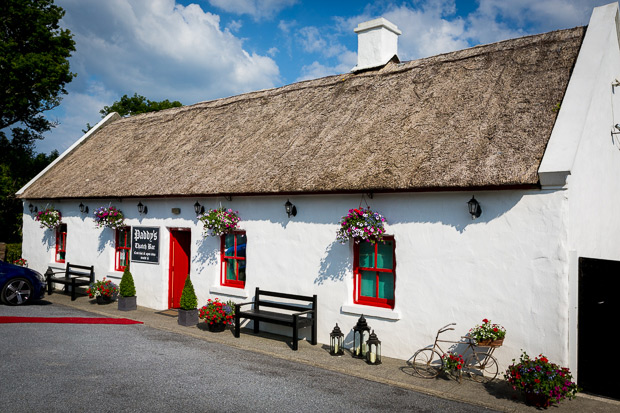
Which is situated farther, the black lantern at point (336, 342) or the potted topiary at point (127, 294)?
the potted topiary at point (127, 294)

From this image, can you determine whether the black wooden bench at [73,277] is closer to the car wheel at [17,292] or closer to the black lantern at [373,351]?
the car wheel at [17,292]

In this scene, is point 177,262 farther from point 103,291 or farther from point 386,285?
point 386,285

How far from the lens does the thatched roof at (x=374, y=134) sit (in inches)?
324

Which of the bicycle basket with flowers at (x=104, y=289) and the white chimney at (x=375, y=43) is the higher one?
the white chimney at (x=375, y=43)

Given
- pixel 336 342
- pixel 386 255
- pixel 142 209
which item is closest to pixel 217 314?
pixel 336 342

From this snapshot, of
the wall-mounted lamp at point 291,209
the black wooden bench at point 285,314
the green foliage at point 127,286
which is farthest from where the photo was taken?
the green foliage at point 127,286

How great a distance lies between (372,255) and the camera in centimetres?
952

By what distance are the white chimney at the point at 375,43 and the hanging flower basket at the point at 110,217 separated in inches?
317

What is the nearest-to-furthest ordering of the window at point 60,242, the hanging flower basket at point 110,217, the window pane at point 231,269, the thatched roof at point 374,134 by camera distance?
1. the thatched roof at point 374,134
2. the window pane at point 231,269
3. the hanging flower basket at point 110,217
4. the window at point 60,242

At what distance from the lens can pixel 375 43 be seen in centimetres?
1338

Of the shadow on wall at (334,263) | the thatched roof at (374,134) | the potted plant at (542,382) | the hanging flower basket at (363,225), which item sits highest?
the thatched roof at (374,134)

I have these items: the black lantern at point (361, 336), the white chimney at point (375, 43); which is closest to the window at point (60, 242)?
the white chimney at point (375, 43)

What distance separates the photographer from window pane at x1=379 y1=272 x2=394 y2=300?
9.21 meters

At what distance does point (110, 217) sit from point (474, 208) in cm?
A: 1052
